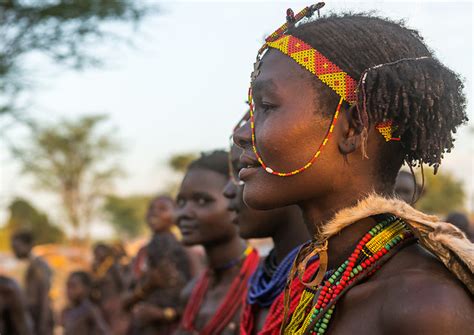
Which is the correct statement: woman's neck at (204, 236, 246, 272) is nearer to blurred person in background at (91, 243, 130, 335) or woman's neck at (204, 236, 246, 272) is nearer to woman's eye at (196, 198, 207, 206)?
woman's eye at (196, 198, 207, 206)

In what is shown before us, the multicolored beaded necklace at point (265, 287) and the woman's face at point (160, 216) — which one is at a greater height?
the multicolored beaded necklace at point (265, 287)

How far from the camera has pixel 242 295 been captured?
4363 mm

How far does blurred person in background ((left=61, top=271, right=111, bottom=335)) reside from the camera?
8.62 meters

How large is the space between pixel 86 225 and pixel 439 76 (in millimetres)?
43742

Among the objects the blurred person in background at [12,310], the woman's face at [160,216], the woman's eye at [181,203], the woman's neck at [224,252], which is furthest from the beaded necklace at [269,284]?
the woman's face at [160,216]

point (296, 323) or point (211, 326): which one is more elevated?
point (296, 323)

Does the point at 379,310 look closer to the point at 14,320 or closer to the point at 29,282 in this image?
the point at 14,320

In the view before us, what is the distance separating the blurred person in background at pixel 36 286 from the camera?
33.2ft

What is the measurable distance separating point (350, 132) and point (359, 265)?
37cm

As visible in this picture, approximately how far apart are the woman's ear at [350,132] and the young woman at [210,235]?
8.57 feet

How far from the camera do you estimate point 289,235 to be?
11.4ft

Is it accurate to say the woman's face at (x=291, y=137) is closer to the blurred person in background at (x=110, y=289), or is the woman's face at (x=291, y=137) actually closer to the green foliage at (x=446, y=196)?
the blurred person in background at (x=110, y=289)

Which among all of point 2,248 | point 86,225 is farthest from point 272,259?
point 86,225

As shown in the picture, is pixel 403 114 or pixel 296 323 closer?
pixel 403 114
